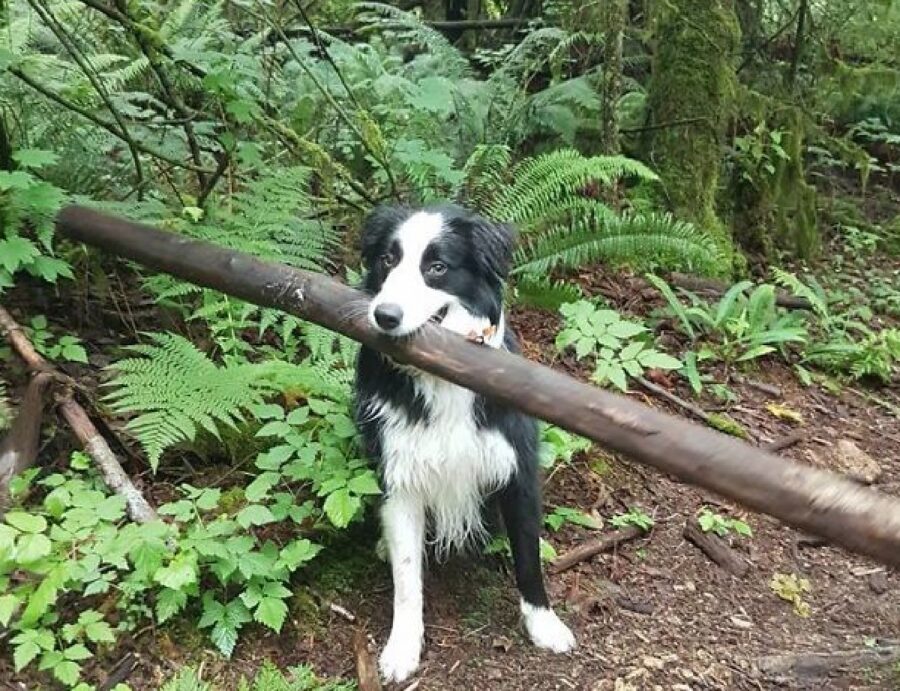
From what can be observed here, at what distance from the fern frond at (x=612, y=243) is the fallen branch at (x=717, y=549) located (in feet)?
5.38

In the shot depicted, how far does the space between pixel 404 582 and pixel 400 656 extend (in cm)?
25

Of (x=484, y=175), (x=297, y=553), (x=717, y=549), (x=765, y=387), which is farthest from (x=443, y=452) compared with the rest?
(x=765, y=387)

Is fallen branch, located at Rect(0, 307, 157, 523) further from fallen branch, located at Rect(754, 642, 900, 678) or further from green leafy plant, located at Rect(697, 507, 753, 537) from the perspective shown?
green leafy plant, located at Rect(697, 507, 753, 537)

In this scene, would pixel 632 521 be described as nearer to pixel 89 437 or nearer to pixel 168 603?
pixel 168 603

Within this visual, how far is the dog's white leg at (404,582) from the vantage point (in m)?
3.09

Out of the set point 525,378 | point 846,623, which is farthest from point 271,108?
point 846,623

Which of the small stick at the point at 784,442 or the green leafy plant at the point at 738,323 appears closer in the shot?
the small stick at the point at 784,442

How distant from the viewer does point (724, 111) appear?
6.68 meters

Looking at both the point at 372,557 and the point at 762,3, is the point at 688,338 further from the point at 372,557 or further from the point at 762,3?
the point at 762,3

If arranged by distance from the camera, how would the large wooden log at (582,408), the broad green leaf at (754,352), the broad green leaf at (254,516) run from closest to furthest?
the large wooden log at (582,408) < the broad green leaf at (254,516) < the broad green leaf at (754,352)

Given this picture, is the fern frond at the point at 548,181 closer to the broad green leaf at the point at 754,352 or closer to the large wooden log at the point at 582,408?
the broad green leaf at the point at 754,352

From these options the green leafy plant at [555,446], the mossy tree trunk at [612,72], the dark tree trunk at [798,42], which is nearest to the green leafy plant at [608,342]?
the green leafy plant at [555,446]

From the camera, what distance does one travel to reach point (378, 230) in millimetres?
3107

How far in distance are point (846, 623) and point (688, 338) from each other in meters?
2.28
